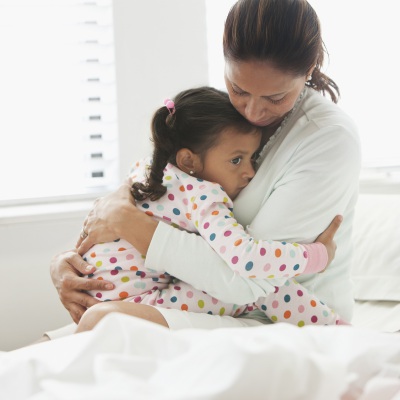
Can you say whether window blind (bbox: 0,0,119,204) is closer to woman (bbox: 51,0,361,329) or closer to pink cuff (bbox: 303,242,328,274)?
woman (bbox: 51,0,361,329)

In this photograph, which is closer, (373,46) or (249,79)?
(249,79)

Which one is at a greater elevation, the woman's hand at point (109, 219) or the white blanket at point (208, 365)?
the white blanket at point (208, 365)

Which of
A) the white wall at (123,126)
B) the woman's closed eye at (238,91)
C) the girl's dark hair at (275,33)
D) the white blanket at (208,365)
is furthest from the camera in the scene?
the white wall at (123,126)

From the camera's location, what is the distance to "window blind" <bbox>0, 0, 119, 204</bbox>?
94.3 inches

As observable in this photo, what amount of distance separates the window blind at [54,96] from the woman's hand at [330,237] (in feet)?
3.75

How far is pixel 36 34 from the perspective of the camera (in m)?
2.41

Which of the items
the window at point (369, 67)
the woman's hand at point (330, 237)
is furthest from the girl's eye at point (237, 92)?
the window at point (369, 67)

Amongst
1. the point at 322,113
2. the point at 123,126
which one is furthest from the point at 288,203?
the point at 123,126

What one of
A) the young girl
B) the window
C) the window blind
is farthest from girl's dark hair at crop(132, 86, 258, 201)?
the window

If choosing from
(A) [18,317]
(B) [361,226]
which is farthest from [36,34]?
(B) [361,226]

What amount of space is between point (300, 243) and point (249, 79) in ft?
1.30

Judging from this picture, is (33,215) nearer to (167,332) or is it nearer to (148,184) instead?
(148,184)

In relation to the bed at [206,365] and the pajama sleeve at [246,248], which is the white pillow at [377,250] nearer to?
the pajama sleeve at [246,248]

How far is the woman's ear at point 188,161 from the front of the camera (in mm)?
1620
